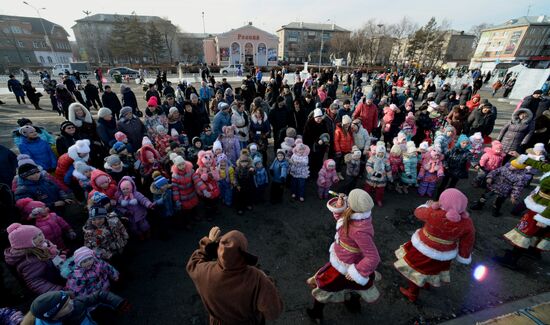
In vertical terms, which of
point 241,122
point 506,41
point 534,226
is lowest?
point 534,226

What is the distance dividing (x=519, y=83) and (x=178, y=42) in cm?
6653

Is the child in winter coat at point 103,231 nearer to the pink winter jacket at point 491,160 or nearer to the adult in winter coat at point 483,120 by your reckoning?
the pink winter jacket at point 491,160

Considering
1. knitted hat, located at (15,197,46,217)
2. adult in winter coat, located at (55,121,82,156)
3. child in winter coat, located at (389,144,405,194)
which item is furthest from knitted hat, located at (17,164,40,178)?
child in winter coat, located at (389,144,405,194)

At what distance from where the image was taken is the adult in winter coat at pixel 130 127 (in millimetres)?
6109

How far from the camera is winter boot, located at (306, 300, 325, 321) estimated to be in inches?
124

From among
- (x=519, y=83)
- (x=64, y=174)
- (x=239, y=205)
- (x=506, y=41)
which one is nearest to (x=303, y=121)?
(x=239, y=205)

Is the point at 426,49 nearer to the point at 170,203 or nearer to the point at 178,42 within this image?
the point at 178,42

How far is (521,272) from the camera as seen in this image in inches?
158

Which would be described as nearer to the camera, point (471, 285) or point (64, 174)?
point (471, 285)

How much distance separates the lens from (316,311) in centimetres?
319

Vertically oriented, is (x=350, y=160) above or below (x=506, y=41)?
below

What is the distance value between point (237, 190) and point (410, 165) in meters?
4.48

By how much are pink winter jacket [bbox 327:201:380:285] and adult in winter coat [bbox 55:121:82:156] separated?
616cm

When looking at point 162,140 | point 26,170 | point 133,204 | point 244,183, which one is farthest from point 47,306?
point 162,140
